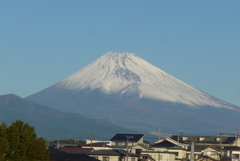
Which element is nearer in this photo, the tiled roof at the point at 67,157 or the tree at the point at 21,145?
the tree at the point at 21,145

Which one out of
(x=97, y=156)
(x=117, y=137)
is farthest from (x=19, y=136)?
(x=117, y=137)

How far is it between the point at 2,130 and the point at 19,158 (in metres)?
2.51

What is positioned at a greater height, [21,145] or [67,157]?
[67,157]

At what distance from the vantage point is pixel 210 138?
127 m

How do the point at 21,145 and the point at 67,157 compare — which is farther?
the point at 67,157

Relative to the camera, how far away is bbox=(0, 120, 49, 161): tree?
188ft

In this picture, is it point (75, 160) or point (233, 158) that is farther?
point (233, 158)

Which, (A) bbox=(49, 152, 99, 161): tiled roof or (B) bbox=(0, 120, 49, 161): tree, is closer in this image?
(B) bbox=(0, 120, 49, 161): tree

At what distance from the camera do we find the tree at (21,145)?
188 ft

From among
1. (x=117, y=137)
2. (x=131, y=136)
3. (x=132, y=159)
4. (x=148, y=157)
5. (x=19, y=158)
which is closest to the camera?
(x=19, y=158)

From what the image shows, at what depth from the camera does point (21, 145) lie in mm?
57906

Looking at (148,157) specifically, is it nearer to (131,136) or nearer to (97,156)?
(97,156)

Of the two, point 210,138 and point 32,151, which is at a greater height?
point 210,138

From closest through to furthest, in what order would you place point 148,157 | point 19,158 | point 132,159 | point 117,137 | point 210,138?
point 19,158 → point 132,159 → point 148,157 → point 117,137 → point 210,138
